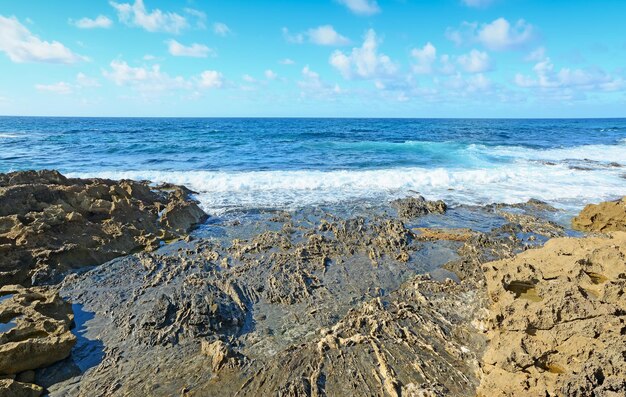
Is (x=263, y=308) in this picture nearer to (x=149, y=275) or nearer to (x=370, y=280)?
(x=370, y=280)

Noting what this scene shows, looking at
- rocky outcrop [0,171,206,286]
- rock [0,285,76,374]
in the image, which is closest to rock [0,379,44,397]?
rock [0,285,76,374]

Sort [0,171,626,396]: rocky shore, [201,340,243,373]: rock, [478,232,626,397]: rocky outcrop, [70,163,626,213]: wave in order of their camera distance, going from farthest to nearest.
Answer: [70,163,626,213]: wave → [201,340,243,373]: rock → [0,171,626,396]: rocky shore → [478,232,626,397]: rocky outcrop

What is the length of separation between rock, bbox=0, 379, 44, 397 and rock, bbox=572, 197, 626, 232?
35.7 ft

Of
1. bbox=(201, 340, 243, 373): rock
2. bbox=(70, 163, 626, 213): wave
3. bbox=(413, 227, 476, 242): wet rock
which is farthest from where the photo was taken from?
bbox=(70, 163, 626, 213): wave

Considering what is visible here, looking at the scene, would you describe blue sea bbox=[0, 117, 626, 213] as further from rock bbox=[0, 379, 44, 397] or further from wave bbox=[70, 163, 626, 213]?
rock bbox=[0, 379, 44, 397]

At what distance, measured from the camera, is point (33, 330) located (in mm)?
4262

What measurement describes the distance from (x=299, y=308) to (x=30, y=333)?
3.32m

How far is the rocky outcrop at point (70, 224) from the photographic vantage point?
6215 mm

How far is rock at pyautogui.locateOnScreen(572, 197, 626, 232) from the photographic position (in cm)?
845

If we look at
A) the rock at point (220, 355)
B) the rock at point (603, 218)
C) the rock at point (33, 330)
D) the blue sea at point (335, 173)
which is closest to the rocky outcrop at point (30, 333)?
the rock at point (33, 330)

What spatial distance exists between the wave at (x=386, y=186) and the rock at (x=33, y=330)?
5599 mm

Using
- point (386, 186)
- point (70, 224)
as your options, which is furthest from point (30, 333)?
point (386, 186)

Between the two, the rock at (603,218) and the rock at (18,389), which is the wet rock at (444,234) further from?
the rock at (18,389)

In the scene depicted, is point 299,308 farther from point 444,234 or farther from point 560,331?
point 444,234
